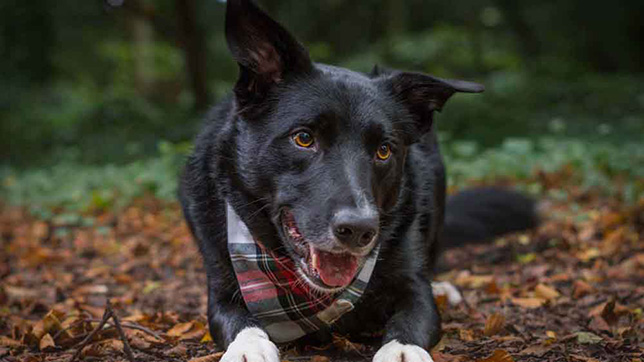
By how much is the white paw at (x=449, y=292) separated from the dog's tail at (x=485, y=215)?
1.07 meters

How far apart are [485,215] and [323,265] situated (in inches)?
117

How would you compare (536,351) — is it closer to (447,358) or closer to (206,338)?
(447,358)

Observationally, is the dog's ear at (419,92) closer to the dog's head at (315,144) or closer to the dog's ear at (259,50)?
the dog's head at (315,144)

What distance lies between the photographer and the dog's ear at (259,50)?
280 centimetres

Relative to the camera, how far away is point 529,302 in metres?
3.79

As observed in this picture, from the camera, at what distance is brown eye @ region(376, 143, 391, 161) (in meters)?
2.83

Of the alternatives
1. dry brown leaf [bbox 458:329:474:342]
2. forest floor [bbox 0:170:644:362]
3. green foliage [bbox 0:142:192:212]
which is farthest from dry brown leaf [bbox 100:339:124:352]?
green foliage [bbox 0:142:192:212]

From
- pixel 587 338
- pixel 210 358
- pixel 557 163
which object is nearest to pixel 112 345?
pixel 210 358

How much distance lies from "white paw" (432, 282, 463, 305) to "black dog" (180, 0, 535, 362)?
666 mm

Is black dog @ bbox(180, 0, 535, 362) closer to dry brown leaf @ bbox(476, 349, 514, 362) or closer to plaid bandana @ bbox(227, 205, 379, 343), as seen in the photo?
plaid bandana @ bbox(227, 205, 379, 343)

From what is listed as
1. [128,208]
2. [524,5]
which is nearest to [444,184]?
[128,208]

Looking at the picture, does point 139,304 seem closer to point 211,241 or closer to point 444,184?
point 211,241

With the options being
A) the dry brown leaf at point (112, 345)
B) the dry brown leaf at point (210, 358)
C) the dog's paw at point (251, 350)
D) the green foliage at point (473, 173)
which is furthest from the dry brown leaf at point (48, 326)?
the green foliage at point (473, 173)

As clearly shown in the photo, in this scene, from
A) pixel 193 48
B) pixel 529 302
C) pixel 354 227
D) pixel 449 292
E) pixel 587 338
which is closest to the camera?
pixel 354 227
